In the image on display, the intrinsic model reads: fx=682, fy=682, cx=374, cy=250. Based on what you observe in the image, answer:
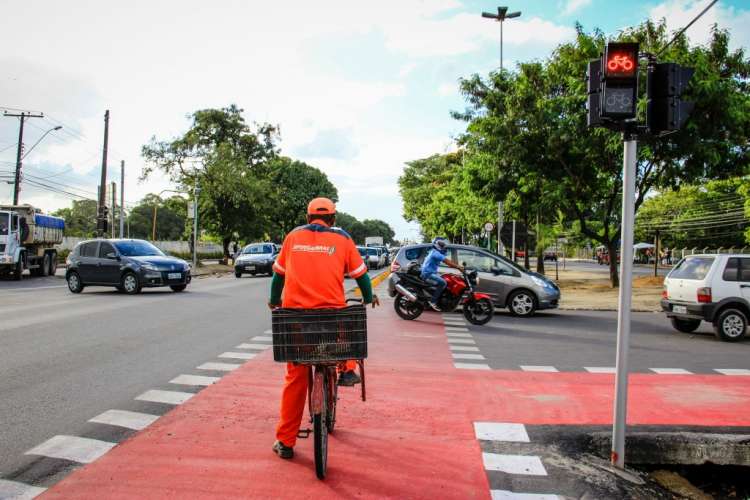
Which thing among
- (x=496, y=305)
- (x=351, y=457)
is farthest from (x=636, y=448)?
(x=496, y=305)

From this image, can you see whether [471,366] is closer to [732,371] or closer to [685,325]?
[732,371]

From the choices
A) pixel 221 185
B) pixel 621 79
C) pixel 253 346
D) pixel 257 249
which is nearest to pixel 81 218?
pixel 221 185

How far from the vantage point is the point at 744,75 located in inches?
850

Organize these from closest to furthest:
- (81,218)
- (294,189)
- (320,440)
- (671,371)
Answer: (320,440), (671,371), (294,189), (81,218)

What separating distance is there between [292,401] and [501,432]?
1.94 meters

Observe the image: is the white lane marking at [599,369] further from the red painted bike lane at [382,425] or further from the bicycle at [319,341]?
the bicycle at [319,341]

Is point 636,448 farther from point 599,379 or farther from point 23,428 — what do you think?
point 23,428

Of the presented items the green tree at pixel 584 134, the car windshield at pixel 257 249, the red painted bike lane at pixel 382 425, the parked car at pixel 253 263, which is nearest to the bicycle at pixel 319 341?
the red painted bike lane at pixel 382 425

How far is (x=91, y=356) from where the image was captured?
909cm

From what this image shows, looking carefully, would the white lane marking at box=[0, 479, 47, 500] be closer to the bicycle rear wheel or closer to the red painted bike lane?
the red painted bike lane

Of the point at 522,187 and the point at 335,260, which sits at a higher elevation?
the point at 522,187

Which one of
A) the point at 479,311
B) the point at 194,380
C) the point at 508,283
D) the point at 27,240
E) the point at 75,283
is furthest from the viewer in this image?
the point at 27,240

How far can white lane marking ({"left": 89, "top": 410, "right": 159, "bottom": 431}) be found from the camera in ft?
18.6

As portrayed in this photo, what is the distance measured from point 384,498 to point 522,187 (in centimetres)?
2288
